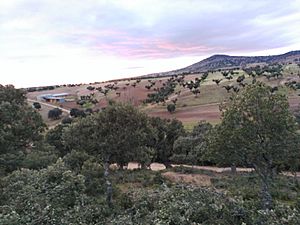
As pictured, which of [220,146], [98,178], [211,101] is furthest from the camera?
[211,101]

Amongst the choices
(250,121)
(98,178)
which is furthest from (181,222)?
(98,178)

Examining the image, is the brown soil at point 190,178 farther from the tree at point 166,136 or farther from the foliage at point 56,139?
the foliage at point 56,139

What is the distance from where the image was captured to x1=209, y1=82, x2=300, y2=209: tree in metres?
18.5

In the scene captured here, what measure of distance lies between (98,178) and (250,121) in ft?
40.1

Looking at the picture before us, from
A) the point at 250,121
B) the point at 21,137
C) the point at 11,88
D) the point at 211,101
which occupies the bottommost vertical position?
the point at 211,101

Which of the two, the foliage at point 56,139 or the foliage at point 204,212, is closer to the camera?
the foliage at point 204,212

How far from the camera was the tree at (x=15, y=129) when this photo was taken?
27.0 m

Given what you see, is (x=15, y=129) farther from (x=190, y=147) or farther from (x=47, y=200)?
(x=190, y=147)

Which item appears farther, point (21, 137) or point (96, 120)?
point (21, 137)

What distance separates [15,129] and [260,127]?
20.0 meters

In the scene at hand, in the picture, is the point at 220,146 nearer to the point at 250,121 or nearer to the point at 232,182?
the point at 250,121

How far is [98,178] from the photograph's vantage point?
25.7 metres

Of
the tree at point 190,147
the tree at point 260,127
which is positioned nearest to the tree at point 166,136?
the tree at point 190,147

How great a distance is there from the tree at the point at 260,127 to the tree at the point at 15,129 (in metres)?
16.6
